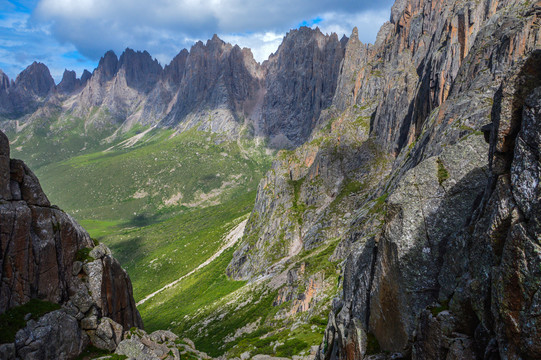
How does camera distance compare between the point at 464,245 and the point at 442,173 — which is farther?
the point at 442,173

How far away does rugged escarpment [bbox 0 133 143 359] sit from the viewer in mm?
28891

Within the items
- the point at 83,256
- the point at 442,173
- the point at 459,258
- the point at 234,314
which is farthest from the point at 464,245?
the point at 234,314

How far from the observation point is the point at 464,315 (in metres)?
13.1

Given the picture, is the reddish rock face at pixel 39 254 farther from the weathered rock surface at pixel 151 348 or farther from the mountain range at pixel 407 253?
the weathered rock surface at pixel 151 348

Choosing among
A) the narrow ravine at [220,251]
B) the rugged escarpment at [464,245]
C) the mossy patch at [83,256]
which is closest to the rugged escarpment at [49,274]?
the mossy patch at [83,256]

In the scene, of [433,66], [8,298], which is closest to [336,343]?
[8,298]

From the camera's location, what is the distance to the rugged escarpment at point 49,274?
28891 millimetres

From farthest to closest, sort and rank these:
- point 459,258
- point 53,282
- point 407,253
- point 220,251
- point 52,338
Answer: point 220,251 → point 53,282 → point 52,338 → point 407,253 → point 459,258

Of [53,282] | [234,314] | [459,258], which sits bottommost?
[234,314]

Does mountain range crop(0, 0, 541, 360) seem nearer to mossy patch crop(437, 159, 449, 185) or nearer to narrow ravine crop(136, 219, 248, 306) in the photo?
mossy patch crop(437, 159, 449, 185)

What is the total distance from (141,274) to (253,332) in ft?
364

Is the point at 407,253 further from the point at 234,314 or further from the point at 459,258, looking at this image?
the point at 234,314

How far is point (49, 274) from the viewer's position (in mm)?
32438

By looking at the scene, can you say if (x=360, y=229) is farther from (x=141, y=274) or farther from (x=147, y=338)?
(x=141, y=274)
